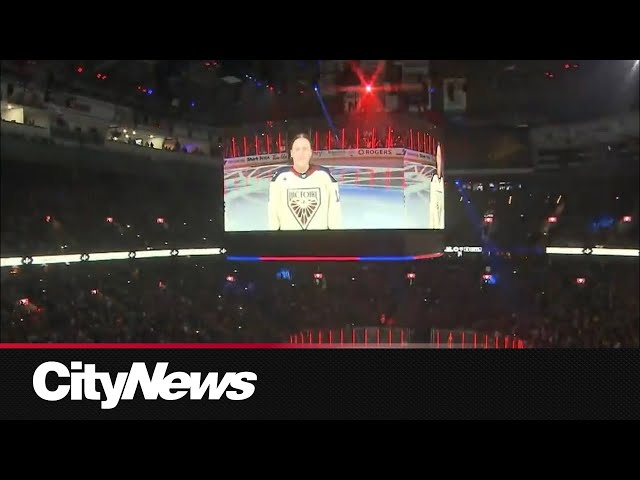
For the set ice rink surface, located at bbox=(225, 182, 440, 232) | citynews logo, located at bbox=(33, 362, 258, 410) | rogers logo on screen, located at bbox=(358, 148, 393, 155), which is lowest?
citynews logo, located at bbox=(33, 362, 258, 410)

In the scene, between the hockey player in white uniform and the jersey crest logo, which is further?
the hockey player in white uniform

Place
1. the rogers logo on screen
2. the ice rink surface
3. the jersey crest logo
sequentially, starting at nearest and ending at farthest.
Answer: the jersey crest logo < the ice rink surface < the rogers logo on screen

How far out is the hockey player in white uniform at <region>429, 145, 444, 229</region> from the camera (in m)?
11.5

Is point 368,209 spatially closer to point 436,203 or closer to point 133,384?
point 436,203

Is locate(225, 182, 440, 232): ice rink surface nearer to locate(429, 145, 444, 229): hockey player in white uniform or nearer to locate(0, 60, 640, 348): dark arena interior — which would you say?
locate(0, 60, 640, 348): dark arena interior

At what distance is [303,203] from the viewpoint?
10.5 m

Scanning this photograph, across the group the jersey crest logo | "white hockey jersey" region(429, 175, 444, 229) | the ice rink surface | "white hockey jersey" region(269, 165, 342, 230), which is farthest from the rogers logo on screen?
"white hockey jersey" region(429, 175, 444, 229)

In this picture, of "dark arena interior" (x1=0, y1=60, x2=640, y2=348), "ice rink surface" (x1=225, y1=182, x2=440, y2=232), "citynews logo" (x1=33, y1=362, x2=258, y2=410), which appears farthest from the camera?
"ice rink surface" (x1=225, y1=182, x2=440, y2=232)

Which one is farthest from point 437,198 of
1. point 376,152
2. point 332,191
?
point 332,191

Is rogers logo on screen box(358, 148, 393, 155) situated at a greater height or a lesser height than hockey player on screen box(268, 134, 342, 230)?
greater

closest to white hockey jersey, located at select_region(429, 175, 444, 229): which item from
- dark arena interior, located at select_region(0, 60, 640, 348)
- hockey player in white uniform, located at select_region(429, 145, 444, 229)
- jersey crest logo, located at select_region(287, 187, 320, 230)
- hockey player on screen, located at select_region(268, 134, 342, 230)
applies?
hockey player in white uniform, located at select_region(429, 145, 444, 229)
